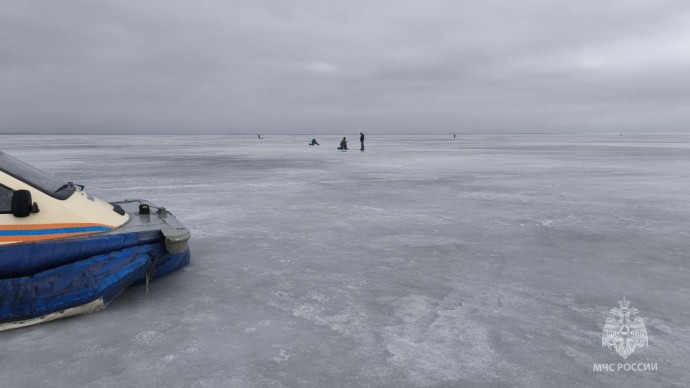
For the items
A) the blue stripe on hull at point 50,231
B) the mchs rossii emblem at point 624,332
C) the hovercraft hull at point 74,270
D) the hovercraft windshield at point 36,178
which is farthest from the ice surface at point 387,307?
the hovercraft windshield at point 36,178

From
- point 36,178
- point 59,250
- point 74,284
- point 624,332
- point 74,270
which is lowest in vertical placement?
point 624,332

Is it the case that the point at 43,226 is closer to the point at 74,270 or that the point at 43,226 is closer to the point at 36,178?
the point at 74,270

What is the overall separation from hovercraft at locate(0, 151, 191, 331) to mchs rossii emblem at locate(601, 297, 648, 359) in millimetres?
4241

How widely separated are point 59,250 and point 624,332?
5.26 meters

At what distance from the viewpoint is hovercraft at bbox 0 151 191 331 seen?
424 centimetres

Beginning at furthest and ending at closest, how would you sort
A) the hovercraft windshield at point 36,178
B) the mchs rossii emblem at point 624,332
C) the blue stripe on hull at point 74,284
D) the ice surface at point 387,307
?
the hovercraft windshield at point 36,178
the blue stripe on hull at point 74,284
the mchs rossii emblem at point 624,332
the ice surface at point 387,307

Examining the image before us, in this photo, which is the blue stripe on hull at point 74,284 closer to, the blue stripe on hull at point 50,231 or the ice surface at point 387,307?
the ice surface at point 387,307

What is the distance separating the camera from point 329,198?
11797mm

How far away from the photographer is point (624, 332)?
4.09m

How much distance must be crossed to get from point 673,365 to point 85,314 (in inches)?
199

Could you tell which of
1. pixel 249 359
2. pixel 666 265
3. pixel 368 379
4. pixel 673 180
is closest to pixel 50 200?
pixel 249 359

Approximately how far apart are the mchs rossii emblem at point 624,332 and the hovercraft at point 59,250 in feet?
13.9

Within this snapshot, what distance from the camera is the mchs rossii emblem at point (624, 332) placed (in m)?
3.84

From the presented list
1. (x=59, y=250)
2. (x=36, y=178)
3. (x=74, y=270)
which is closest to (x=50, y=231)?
(x=59, y=250)
